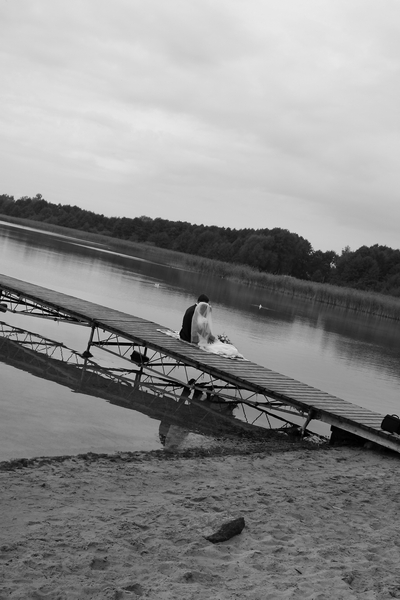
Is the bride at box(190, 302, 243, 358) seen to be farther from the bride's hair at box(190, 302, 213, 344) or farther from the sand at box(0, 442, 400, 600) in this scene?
the sand at box(0, 442, 400, 600)

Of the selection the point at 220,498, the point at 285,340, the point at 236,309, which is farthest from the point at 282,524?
the point at 236,309

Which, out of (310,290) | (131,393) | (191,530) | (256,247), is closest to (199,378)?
(131,393)

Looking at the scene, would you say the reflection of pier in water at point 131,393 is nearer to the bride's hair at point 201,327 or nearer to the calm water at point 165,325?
the calm water at point 165,325

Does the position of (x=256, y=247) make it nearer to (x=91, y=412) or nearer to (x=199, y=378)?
(x=199, y=378)

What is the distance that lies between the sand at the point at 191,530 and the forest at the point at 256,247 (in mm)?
70368

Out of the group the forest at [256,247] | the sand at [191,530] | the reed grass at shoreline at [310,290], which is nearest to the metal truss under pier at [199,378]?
the sand at [191,530]

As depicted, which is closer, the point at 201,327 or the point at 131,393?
the point at 131,393

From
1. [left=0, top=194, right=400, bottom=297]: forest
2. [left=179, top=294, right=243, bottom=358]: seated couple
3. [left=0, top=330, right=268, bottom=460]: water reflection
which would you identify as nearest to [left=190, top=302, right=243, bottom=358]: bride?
[left=179, top=294, right=243, bottom=358]: seated couple

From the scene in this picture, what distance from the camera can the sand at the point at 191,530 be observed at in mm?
4141

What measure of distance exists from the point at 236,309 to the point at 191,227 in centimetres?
9035

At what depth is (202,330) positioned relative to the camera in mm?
13633

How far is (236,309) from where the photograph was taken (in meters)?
32.1

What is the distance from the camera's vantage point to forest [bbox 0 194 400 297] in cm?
8938

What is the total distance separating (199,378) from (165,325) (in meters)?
7.56
